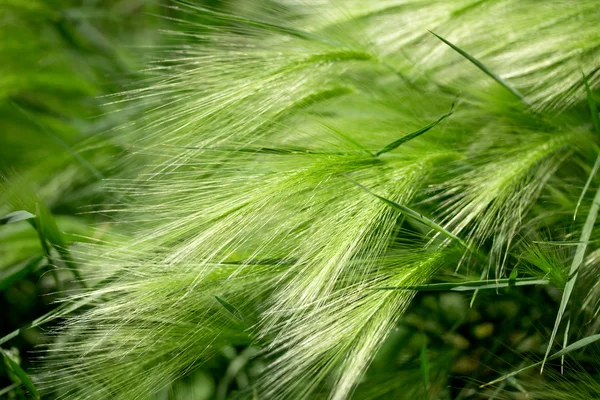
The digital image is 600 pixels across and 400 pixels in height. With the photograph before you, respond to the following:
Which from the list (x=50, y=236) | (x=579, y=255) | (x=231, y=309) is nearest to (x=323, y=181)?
(x=231, y=309)

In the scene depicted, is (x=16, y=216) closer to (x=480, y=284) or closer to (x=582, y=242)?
(x=480, y=284)

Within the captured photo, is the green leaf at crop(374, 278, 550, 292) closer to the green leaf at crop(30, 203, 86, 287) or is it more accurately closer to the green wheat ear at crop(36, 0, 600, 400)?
the green wheat ear at crop(36, 0, 600, 400)

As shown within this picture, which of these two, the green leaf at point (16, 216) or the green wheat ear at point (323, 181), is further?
the green leaf at point (16, 216)

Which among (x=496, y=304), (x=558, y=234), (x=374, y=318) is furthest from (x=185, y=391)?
(x=558, y=234)

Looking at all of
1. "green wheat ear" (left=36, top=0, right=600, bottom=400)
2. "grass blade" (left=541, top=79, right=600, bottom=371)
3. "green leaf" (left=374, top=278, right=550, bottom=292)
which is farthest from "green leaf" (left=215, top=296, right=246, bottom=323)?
"grass blade" (left=541, top=79, right=600, bottom=371)

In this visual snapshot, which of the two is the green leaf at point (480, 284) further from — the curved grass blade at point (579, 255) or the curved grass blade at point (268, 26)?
the curved grass blade at point (268, 26)

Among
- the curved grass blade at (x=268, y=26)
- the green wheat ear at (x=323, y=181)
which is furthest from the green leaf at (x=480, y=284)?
the curved grass blade at (x=268, y=26)

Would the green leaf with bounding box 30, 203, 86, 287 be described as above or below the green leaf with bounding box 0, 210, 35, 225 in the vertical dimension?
below

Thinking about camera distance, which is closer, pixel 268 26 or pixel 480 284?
pixel 480 284

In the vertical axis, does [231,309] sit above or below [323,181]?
below
